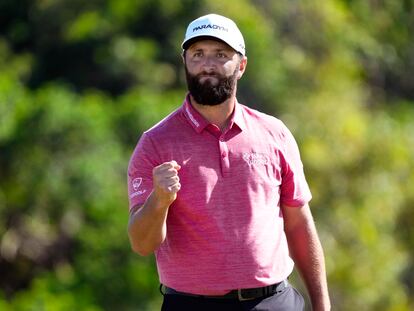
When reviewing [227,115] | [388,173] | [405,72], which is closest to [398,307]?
[388,173]

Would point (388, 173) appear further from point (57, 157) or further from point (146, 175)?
point (146, 175)

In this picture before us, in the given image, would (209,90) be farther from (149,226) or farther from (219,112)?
(149,226)

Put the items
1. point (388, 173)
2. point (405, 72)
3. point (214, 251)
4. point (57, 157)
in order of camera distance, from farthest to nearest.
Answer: point (405, 72), point (388, 173), point (57, 157), point (214, 251)

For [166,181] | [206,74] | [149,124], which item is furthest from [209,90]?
[149,124]

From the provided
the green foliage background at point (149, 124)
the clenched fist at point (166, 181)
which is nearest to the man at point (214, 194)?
the clenched fist at point (166, 181)

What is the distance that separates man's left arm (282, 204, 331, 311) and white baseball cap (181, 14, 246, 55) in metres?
0.64

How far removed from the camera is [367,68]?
4025 centimetres

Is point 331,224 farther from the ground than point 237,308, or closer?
closer

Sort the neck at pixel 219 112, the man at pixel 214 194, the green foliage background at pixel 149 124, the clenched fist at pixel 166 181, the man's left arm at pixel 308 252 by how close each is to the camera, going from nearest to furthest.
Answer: the clenched fist at pixel 166 181
the man at pixel 214 194
the neck at pixel 219 112
the man's left arm at pixel 308 252
the green foliage background at pixel 149 124

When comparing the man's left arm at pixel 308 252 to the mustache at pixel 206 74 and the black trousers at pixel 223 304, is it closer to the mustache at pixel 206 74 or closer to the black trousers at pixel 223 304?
the black trousers at pixel 223 304

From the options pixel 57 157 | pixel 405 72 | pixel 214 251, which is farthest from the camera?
pixel 405 72

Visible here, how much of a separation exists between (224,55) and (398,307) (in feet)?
72.7

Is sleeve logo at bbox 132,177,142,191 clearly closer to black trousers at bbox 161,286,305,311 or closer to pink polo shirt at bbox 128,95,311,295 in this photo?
pink polo shirt at bbox 128,95,311,295

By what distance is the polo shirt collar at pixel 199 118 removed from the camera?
3879 millimetres
